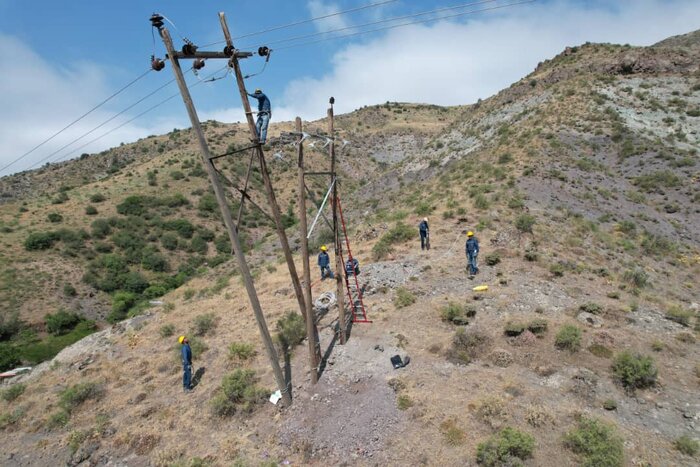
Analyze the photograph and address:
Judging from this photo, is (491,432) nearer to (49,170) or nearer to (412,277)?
(412,277)

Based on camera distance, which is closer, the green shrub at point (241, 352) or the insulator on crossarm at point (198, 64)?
the insulator on crossarm at point (198, 64)

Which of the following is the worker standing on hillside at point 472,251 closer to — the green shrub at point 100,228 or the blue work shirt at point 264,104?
the blue work shirt at point 264,104

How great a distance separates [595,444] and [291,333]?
9288 millimetres

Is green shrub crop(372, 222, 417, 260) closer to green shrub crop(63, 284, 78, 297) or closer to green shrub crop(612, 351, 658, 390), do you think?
green shrub crop(612, 351, 658, 390)

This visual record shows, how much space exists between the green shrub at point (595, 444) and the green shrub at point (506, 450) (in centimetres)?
79

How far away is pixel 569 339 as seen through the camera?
35.0ft

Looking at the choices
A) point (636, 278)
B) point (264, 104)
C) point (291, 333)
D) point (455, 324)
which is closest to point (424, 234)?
point (455, 324)

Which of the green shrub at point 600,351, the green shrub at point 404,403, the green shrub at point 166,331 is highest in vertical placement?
the green shrub at point 404,403

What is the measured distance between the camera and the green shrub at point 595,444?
7.09 meters

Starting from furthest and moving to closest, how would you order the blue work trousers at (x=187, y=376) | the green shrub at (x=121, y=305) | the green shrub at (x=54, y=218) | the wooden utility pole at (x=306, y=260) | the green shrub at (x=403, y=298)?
1. the green shrub at (x=54, y=218)
2. the green shrub at (x=121, y=305)
3. the green shrub at (x=403, y=298)
4. the blue work trousers at (x=187, y=376)
5. the wooden utility pole at (x=306, y=260)

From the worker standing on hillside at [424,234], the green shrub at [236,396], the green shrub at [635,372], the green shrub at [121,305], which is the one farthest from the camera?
the green shrub at [121,305]

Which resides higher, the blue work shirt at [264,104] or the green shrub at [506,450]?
the blue work shirt at [264,104]

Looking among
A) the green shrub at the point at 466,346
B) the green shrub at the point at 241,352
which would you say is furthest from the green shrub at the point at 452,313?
the green shrub at the point at 241,352

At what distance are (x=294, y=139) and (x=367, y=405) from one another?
23.3ft
